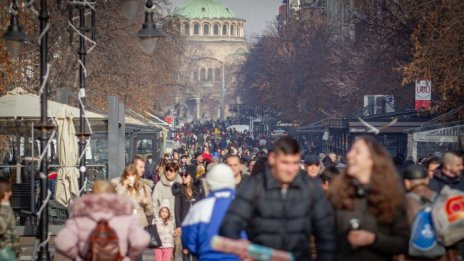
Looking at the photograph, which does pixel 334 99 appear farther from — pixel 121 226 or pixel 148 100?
pixel 121 226

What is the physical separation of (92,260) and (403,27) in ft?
111

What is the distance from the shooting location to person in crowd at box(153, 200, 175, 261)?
54.6ft

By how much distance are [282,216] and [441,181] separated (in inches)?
221

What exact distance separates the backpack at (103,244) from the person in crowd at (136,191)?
5.39 meters

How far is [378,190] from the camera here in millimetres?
9008

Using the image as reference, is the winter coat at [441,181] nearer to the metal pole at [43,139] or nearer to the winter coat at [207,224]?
the winter coat at [207,224]

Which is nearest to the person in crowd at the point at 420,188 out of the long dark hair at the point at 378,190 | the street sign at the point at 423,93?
the long dark hair at the point at 378,190

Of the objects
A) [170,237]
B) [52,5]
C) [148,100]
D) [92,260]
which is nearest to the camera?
[92,260]

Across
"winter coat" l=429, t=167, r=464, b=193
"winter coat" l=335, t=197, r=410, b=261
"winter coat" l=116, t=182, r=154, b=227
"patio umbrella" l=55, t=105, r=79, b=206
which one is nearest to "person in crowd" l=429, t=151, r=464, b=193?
"winter coat" l=429, t=167, r=464, b=193

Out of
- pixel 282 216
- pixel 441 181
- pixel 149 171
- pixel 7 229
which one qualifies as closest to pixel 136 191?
pixel 441 181

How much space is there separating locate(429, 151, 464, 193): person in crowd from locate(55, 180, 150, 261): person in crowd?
16.0 ft

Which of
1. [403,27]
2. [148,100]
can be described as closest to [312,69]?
[148,100]

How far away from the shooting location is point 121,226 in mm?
10109

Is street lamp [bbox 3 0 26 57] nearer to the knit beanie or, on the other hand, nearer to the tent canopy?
the tent canopy
